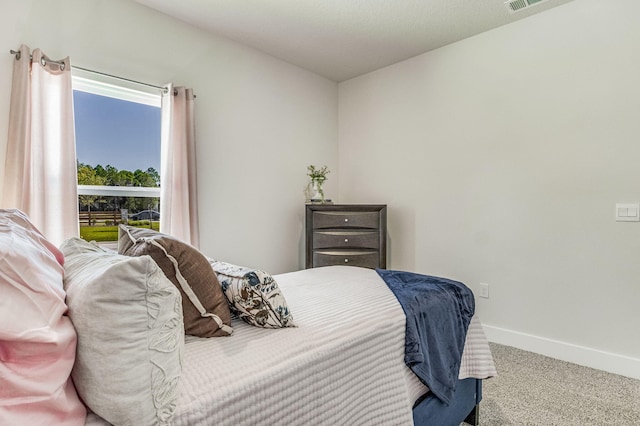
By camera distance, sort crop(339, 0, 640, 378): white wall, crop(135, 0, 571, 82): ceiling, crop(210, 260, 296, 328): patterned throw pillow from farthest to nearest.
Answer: crop(135, 0, 571, 82): ceiling < crop(339, 0, 640, 378): white wall < crop(210, 260, 296, 328): patterned throw pillow

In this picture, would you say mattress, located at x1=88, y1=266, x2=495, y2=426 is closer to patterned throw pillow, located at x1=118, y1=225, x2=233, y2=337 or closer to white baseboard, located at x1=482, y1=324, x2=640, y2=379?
patterned throw pillow, located at x1=118, y1=225, x2=233, y2=337

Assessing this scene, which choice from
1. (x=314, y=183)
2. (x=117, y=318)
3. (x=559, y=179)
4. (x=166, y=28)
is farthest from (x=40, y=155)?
(x=559, y=179)

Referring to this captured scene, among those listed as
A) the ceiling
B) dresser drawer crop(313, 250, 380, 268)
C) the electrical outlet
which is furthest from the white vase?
the electrical outlet

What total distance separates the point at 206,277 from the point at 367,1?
7.73ft

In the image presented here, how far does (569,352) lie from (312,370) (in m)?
2.47

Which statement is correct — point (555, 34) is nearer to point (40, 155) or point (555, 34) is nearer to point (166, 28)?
point (166, 28)

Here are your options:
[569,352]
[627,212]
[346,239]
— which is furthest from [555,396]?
[346,239]

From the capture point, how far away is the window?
2.48 m

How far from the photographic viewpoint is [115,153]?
2637mm

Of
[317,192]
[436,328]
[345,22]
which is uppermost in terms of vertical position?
[345,22]

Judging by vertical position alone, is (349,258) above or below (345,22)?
below

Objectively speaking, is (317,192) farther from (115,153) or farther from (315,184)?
(115,153)

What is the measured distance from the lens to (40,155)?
84.7 inches

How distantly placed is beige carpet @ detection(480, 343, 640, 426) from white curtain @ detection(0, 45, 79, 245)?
8.94 ft
